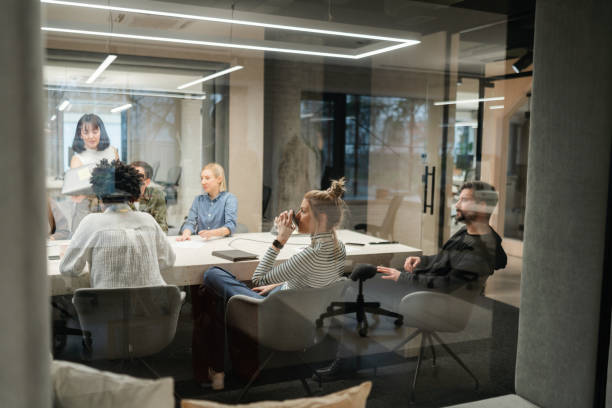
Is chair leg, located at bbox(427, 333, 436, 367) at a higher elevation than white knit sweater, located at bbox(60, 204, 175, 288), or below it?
below

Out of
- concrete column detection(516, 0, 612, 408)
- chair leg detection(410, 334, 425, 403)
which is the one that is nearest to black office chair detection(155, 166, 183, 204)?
chair leg detection(410, 334, 425, 403)

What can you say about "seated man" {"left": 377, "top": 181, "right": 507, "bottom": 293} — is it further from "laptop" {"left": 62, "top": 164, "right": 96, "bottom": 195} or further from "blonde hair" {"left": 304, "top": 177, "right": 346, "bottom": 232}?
"laptop" {"left": 62, "top": 164, "right": 96, "bottom": 195}

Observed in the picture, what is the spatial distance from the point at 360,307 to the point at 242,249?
27.0 inches

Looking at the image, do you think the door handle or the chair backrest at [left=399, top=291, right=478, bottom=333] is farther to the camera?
the door handle

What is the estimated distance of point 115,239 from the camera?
2146 millimetres

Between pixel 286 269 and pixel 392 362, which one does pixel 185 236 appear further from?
pixel 392 362

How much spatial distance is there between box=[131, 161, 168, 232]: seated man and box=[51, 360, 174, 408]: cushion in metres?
0.76

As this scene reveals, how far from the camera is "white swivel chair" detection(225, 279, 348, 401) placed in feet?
7.91

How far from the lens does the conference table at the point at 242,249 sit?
2332 millimetres

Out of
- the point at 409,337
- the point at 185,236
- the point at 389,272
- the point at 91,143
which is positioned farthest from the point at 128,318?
the point at 409,337

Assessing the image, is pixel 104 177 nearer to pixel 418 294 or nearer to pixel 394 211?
pixel 394 211

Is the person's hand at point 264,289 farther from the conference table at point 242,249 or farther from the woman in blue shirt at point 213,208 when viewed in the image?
the woman in blue shirt at point 213,208

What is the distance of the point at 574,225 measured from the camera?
7.52 ft

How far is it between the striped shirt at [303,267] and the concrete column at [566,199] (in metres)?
0.96
